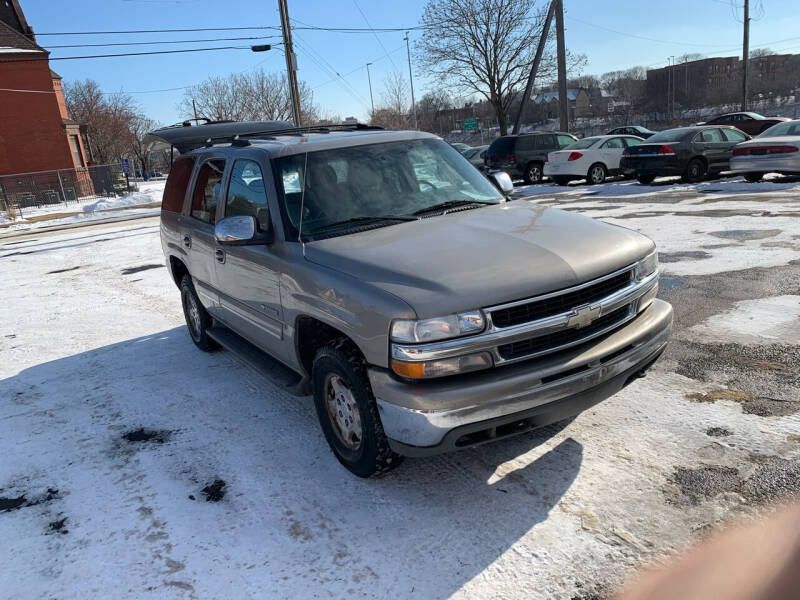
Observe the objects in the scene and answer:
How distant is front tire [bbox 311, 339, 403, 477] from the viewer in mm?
3162

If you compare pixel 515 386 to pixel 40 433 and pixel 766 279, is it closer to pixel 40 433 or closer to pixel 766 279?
pixel 40 433

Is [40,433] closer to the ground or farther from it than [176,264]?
closer to the ground

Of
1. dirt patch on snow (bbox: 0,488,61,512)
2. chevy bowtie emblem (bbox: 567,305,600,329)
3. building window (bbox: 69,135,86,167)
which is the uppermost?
building window (bbox: 69,135,86,167)

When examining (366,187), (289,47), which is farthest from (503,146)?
(366,187)

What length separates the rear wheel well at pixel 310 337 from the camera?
11.7 feet

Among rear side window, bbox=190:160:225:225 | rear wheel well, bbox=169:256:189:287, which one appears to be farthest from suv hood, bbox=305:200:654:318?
rear wheel well, bbox=169:256:189:287

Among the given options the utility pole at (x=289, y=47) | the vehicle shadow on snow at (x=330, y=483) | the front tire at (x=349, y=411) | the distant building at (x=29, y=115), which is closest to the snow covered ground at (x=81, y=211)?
the distant building at (x=29, y=115)

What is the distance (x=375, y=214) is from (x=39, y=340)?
16.6 ft

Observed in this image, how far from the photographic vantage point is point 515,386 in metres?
2.85

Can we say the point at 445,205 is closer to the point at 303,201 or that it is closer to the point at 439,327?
the point at 303,201

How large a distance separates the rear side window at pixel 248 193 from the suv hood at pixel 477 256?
664 millimetres

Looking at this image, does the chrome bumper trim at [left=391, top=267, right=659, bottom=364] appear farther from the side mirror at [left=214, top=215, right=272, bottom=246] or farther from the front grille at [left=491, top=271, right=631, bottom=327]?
the side mirror at [left=214, top=215, right=272, bottom=246]

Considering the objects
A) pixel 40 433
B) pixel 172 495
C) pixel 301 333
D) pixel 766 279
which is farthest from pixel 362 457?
pixel 766 279

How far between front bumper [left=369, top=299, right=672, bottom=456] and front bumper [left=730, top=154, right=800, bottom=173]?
44.2 ft
